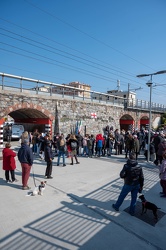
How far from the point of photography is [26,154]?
6.38m

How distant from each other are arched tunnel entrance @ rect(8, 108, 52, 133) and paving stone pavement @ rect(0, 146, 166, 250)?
9.36 m

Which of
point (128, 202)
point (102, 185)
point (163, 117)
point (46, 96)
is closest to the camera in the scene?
point (128, 202)

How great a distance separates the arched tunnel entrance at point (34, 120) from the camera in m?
16.4

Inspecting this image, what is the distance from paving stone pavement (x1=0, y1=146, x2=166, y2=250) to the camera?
3746mm

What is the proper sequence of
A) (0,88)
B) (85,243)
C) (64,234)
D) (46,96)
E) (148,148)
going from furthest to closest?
(46,96) → (0,88) → (148,148) → (64,234) → (85,243)

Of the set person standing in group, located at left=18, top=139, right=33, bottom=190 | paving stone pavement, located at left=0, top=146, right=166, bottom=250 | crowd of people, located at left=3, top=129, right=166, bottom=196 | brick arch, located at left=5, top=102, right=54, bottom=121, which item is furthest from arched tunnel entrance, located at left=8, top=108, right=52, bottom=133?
person standing in group, located at left=18, top=139, right=33, bottom=190

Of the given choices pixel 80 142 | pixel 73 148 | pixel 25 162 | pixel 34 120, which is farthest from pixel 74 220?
pixel 34 120

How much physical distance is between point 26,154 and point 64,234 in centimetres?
306

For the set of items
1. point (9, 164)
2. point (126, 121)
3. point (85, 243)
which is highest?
point (126, 121)

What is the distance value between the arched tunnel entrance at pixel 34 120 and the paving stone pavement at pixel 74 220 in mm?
9359

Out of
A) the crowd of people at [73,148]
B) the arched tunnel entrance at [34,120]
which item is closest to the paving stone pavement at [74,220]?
the crowd of people at [73,148]

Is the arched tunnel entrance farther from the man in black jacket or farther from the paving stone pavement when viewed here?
the man in black jacket

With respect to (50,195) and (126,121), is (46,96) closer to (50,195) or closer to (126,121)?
(50,195)

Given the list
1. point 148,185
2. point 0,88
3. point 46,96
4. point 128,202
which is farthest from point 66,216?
point 46,96
